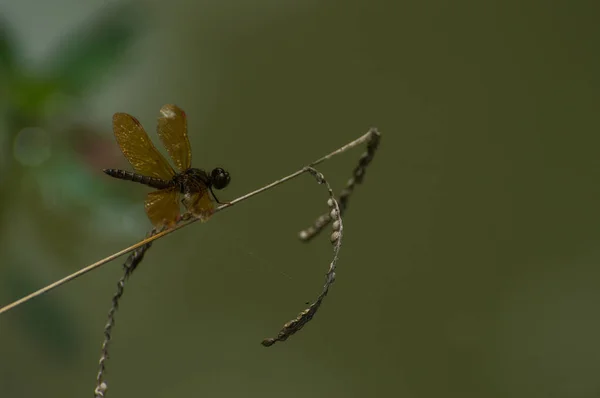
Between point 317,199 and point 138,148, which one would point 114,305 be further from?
point 317,199

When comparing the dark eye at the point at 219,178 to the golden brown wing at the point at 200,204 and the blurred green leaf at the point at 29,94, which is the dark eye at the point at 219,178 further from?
the blurred green leaf at the point at 29,94

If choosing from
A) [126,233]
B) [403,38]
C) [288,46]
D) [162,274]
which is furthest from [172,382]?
[403,38]

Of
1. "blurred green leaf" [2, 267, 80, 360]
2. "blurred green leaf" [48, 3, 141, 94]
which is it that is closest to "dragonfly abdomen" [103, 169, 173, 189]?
"blurred green leaf" [48, 3, 141, 94]

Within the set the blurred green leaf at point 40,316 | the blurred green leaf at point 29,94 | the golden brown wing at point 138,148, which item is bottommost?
the blurred green leaf at point 40,316

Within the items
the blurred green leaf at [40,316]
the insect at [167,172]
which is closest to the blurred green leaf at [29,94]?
the blurred green leaf at [40,316]

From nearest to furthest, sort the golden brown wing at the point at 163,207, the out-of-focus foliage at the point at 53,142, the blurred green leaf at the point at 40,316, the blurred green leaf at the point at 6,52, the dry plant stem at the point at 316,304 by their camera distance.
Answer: the dry plant stem at the point at 316,304
the golden brown wing at the point at 163,207
the blurred green leaf at the point at 6,52
the out-of-focus foliage at the point at 53,142
the blurred green leaf at the point at 40,316

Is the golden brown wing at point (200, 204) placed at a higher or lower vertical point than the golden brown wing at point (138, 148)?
lower

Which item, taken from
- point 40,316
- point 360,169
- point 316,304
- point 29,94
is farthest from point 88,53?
point 316,304

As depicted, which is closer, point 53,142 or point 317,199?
point 53,142
